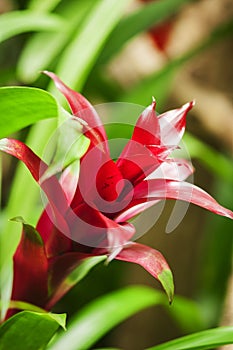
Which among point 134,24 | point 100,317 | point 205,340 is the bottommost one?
point 100,317

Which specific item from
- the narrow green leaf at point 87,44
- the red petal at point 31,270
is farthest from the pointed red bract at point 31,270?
the narrow green leaf at point 87,44

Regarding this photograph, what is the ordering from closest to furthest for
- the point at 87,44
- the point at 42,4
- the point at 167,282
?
the point at 167,282 < the point at 87,44 < the point at 42,4

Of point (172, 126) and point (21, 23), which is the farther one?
point (21, 23)

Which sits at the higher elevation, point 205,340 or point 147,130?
point 147,130

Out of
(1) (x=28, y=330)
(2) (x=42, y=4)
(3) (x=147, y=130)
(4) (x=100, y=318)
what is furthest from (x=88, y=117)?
(2) (x=42, y=4)

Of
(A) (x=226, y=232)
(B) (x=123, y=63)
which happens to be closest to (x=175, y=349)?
(A) (x=226, y=232)

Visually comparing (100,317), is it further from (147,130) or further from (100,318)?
(147,130)

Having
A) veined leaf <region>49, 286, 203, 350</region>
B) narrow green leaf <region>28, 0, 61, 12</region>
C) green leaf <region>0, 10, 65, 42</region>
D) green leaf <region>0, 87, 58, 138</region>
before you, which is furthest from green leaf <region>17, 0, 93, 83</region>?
green leaf <region>0, 87, 58, 138</region>

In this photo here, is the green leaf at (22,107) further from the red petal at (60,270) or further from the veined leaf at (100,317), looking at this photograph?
the veined leaf at (100,317)
